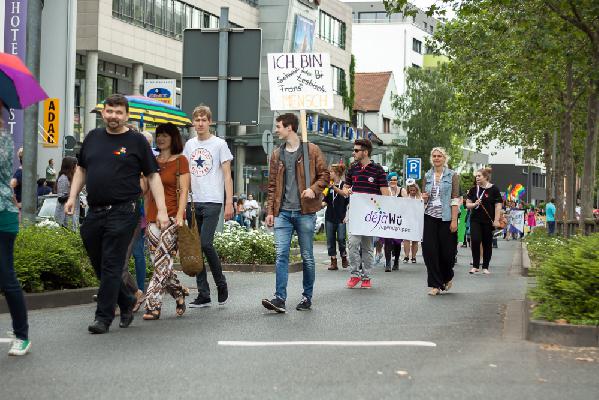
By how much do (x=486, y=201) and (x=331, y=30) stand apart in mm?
53321

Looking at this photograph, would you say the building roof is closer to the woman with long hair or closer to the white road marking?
the woman with long hair

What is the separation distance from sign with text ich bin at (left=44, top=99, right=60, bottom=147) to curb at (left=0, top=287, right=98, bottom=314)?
67.1ft

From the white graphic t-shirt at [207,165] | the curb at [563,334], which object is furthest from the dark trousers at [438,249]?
the curb at [563,334]

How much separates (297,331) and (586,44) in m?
19.9

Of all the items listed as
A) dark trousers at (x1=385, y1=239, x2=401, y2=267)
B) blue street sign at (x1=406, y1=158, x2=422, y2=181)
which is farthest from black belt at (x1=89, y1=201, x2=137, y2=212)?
blue street sign at (x1=406, y1=158, x2=422, y2=181)

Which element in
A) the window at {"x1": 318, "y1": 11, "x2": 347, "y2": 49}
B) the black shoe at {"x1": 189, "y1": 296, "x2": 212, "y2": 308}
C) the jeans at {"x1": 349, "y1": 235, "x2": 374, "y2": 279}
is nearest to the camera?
the black shoe at {"x1": 189, "y1": 296, "x2": 212, "y2": 308}

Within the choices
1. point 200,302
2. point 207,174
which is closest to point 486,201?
point 200,302

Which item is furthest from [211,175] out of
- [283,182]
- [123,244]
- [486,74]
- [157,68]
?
[157,68]

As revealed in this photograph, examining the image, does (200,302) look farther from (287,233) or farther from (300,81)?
(300,81)

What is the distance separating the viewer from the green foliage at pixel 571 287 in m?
8.78

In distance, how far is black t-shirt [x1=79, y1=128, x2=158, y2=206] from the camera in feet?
29.2

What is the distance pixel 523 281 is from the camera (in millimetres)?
17703

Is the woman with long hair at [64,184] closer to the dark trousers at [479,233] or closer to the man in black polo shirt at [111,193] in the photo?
the dark trousers at [479,233]

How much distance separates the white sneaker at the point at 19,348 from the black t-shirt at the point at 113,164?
1.57 m
